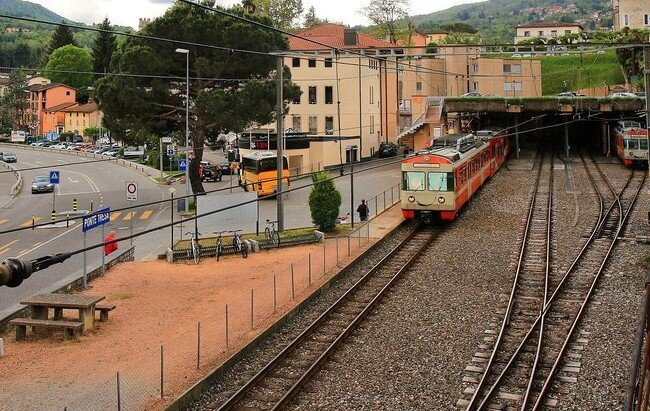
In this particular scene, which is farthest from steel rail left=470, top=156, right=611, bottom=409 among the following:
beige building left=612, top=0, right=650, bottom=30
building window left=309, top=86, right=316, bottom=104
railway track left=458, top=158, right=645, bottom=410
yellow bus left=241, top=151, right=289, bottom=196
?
beige building left=612, top=0, right=650, bottom=30

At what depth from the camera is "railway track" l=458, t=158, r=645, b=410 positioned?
1354 cm

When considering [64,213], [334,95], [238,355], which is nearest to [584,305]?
[238,355]

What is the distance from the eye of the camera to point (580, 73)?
9406cm

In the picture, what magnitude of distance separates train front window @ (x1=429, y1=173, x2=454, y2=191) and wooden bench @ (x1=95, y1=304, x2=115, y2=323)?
15.6m

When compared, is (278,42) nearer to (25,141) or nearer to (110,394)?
A: (110,394)

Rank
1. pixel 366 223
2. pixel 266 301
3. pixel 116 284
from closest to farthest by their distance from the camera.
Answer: pixel 266 301
pixel 116 284
pixel 366 223

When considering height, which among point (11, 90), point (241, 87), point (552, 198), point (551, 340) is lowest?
point (551, 340)

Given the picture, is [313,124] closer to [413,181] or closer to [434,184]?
[413,181]

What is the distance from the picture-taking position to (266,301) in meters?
19.7

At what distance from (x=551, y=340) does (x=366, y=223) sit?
48.2ft

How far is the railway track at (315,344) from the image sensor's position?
532 inches

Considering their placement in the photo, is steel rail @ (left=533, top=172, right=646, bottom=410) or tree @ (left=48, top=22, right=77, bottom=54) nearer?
steel rail @ (left=533, top=172, right=646, bottom=410)

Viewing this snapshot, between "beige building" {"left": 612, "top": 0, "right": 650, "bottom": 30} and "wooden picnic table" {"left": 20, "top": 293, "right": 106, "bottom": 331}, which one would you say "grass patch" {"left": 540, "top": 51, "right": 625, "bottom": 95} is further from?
"wooden picnic table" {"left": 20, "top": 293, "right": 106, "bottom": 331}

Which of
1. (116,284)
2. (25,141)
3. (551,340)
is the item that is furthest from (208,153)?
(551,340)
